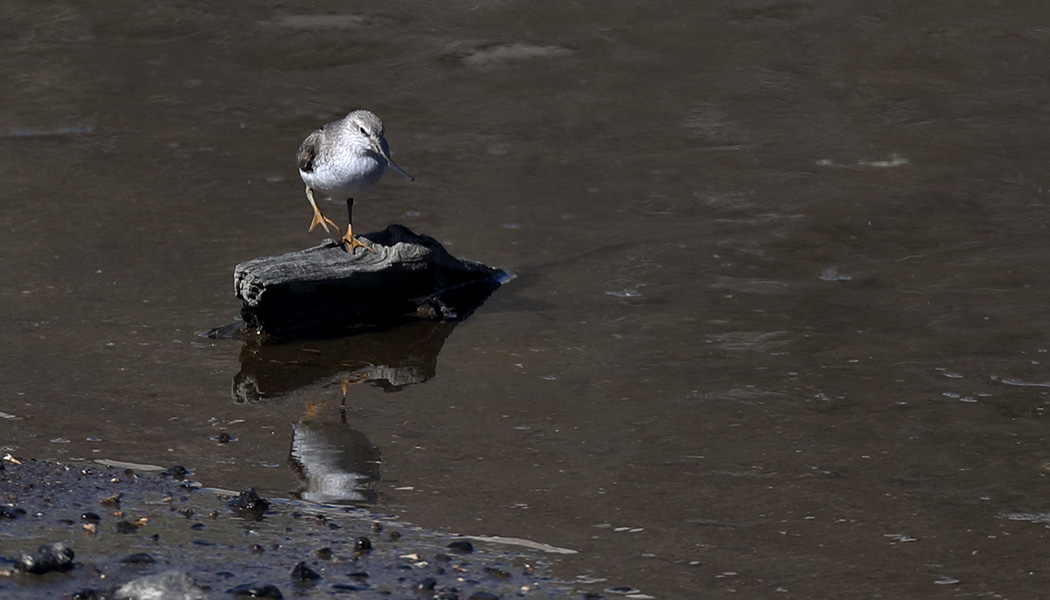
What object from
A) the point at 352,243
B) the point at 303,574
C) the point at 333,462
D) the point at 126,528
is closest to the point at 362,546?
the point at 303,574

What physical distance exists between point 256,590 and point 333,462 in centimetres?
128

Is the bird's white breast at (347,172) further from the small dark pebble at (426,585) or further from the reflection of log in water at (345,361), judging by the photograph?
the small dark pebble at (426,585)

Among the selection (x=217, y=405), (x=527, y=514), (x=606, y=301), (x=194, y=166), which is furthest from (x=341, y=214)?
(x=527, y=514)

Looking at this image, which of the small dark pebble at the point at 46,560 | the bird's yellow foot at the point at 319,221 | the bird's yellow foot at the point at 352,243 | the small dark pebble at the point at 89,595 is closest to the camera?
the small dark pebble at the point at 89,595

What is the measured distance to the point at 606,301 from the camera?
292 inches

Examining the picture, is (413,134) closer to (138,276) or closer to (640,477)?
(138,276)

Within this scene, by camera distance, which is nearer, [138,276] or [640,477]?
[640,477]

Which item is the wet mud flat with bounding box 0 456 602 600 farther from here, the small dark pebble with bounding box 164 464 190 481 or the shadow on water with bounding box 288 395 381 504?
the shadow on water with bounding box 288 395 381 504

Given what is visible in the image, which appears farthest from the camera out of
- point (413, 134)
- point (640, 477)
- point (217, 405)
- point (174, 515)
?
point (413, 134)

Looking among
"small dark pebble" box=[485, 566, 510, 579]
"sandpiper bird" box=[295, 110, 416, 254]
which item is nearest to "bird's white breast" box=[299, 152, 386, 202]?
"sandpiper bird" box=[295, 110, 416, 254]

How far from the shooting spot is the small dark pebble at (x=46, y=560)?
14.6 feet

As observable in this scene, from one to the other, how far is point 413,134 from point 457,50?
1659 millimetres

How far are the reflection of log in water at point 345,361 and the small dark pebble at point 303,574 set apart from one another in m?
1.88

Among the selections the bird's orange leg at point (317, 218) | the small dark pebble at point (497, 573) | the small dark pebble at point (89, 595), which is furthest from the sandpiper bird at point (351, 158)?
the small dark pebble at point (89, 595)
